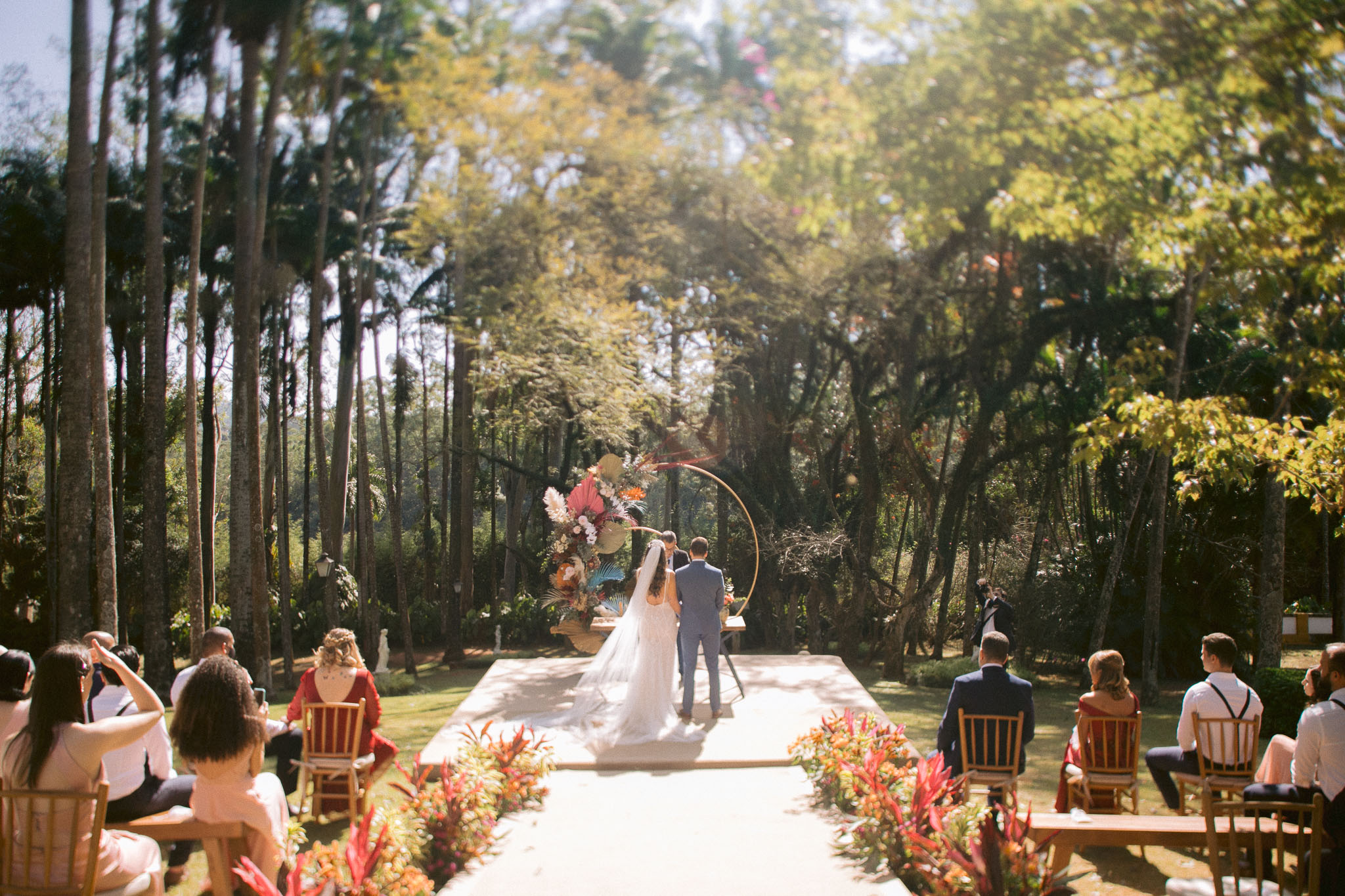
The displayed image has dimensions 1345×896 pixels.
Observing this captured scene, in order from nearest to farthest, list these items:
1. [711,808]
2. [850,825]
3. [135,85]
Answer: [850,825] < [711,808] < [135,85]

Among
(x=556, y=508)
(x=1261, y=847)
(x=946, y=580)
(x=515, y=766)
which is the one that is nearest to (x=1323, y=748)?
(x=1261, y=847)

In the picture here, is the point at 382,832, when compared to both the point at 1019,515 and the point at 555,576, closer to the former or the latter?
the point at 555,576

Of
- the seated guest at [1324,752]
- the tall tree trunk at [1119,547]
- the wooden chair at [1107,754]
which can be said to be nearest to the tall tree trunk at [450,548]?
the tall tree trunk at [1119,547]

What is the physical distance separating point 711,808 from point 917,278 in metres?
11.3

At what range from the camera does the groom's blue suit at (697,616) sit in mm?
8422

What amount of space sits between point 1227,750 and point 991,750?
130 cm

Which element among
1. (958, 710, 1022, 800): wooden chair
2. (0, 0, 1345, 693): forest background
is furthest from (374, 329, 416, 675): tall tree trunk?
(958, 710, 1022, 800): wooden chair

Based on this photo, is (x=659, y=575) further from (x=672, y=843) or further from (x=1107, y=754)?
(x=1107, y=754)

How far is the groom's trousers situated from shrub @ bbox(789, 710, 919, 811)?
1.57 meters

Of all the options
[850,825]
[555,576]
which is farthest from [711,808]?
[555,576]

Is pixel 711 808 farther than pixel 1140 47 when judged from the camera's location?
Yes

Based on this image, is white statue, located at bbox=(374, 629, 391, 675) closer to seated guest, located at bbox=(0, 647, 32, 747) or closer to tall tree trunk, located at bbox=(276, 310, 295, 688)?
tall tree trunk, located at bbox=(276, 310, 295, 688)

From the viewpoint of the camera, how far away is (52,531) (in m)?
19.3

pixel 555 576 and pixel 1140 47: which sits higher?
pixel 1140 47
